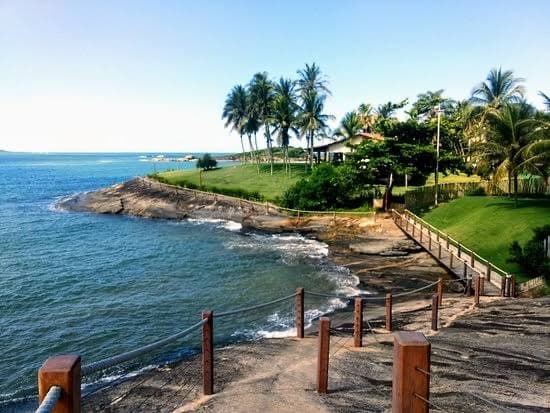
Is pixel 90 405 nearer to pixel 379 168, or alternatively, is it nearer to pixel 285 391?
pixel 285 391

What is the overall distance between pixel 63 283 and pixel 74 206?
3491cm

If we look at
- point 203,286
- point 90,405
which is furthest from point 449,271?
point 90,405

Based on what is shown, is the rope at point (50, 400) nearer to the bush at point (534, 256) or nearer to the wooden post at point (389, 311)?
the wooden post at point (389, 311)

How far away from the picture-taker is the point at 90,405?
994 centimetres

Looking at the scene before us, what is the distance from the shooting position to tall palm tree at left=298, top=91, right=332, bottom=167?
59.3m

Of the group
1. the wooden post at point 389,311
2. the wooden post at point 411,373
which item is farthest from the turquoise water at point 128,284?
the wooden post at point 411,373

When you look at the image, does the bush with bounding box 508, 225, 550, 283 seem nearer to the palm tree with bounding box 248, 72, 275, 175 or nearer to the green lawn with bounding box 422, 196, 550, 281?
the green lawn with bounding box 422, 196, 550, 281

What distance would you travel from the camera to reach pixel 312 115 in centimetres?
5931

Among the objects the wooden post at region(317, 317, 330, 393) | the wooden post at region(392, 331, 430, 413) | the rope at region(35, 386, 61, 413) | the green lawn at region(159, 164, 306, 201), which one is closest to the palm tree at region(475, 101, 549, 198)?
the green lawn at region(159, 164, 306, 201)

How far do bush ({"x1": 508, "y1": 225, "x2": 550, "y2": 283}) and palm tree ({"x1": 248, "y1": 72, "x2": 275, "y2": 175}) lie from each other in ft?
164

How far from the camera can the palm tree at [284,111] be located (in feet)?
206

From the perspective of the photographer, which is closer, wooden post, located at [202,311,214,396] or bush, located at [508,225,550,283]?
wooden post, located at [202,311,214,396]

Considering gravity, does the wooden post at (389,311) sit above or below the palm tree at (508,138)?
below

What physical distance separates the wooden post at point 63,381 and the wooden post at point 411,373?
2.58 m
